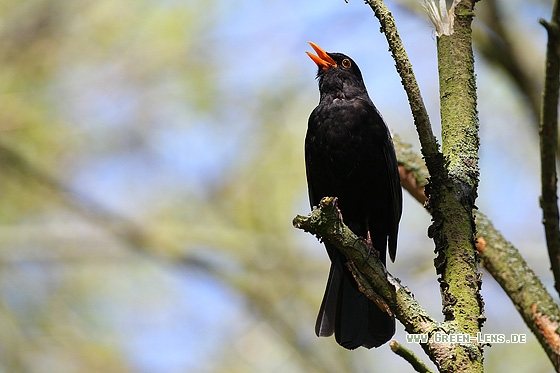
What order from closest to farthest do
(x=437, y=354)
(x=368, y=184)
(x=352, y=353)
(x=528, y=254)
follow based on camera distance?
(x=437, y=354) → (x=368, y=184) → (x=528, y=254) → (x=352, y=353)

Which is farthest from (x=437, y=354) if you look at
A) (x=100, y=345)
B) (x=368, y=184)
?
(x=100, y=345)

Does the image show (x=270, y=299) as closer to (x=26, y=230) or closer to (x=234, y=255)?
(x=234, y=255)

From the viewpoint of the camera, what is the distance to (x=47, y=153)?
7094 mm

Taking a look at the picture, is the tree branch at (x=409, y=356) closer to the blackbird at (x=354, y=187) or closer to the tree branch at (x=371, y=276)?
the tree branch at (x=371, y=276)

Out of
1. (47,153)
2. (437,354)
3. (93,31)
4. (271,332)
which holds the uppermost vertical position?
(93,31)

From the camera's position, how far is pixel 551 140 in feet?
8.87

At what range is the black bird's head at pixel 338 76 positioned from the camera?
4719mm

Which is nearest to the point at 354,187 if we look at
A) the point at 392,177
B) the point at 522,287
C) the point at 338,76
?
the point at 392,177

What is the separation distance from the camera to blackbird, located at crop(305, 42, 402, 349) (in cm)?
386

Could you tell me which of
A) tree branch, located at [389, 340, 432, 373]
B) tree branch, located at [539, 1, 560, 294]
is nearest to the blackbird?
tree branch, located at [539, 1, 560, 294]

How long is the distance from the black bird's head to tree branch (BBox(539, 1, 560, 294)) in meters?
1.97

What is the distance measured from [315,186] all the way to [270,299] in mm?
2353

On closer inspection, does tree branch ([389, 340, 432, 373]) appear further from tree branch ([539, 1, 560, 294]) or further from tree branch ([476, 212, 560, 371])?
tree branch ([476, 212, 560, 371])

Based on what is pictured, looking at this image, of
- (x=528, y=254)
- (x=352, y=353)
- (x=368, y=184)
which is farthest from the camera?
(x=352, y=353)
